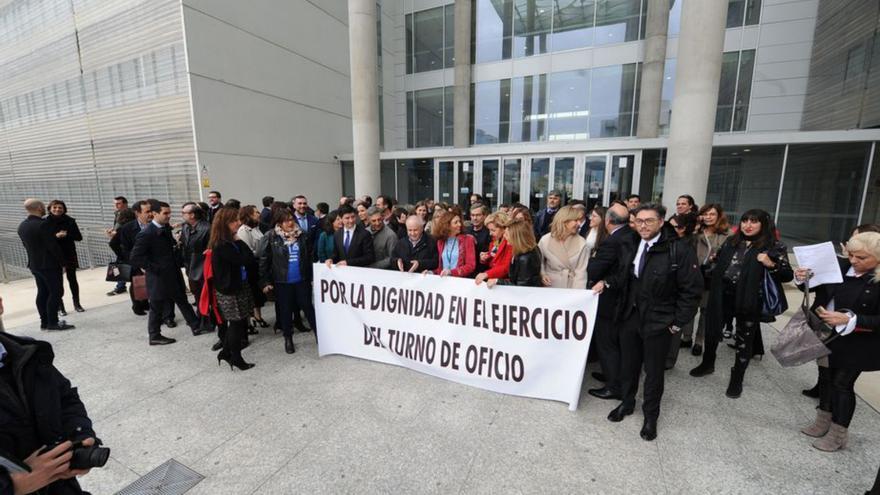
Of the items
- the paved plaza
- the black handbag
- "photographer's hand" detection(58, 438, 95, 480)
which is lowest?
the paved plaza

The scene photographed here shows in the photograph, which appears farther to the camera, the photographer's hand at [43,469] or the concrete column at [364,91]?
the concrete column at [364,91]

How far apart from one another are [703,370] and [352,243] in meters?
4.42

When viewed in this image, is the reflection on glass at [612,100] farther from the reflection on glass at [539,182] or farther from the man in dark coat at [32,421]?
the man in dark coat at [32,421]

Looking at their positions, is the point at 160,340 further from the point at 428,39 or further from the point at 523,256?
the point at 428,39

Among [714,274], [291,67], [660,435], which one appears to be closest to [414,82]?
[291,67]

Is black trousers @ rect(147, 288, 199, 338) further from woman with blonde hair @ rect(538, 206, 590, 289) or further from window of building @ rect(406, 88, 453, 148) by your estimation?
window of building @ rect(406, 88, 453, 148)

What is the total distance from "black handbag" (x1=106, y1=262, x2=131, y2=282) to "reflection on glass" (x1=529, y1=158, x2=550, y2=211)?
11085 mm

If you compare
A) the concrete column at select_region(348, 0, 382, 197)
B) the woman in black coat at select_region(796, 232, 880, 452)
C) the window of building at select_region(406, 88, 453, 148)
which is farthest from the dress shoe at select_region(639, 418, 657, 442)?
the window of building at select_region(406, 88, 453, 148)

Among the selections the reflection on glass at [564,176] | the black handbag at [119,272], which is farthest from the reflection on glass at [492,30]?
the black handbag at [119,272]

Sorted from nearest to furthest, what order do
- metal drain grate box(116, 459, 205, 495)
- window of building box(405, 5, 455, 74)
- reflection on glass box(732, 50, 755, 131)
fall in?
metal drain grate box(116, 459, 205, 495), reflection on glass box(732, 50, 755, 131), window of building box(405, 5, 455, 74)

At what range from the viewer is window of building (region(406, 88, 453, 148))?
17.3m

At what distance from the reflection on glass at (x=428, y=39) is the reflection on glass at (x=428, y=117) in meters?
1.17

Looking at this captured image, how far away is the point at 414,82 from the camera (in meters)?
17.9

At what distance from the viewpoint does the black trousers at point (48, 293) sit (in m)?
5.39
